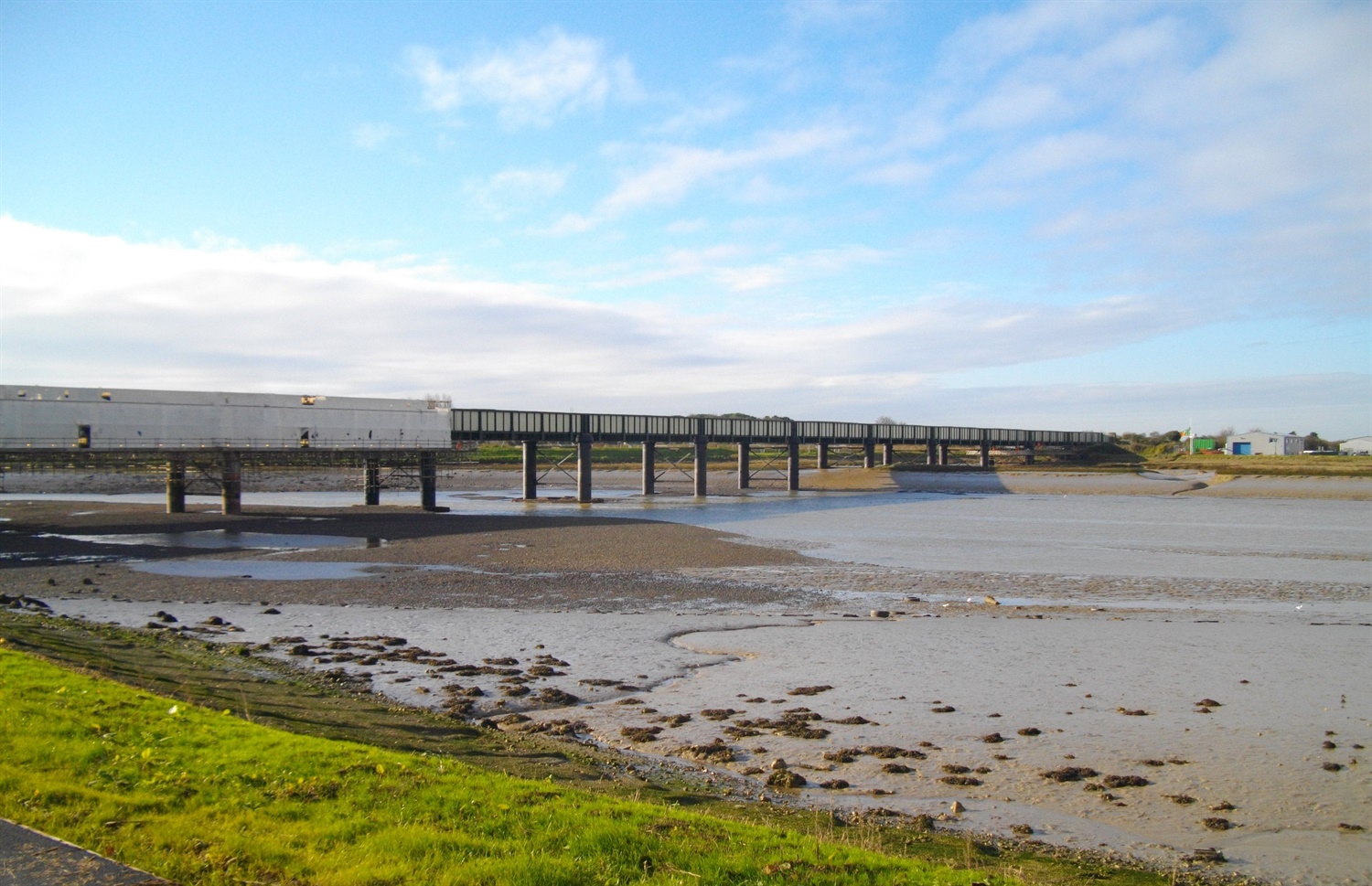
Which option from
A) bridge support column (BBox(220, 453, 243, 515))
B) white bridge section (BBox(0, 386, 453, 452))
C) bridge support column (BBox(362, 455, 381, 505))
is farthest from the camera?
bridge support column (BBox(362, 455, 381, 505))

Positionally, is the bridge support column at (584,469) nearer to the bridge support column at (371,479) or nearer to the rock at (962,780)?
the bridge support column at (371,479)

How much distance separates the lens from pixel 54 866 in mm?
6344

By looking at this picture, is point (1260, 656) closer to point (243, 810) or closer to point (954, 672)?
point (954, 672)

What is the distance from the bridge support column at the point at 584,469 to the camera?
7612cm

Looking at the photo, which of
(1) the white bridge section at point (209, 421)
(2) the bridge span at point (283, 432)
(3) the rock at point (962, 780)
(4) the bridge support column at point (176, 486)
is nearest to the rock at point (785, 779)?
(3) the rock at point (962, 780)

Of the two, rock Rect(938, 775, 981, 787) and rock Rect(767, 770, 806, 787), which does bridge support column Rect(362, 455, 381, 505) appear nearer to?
rock Rect(767, 770, 806, 787)

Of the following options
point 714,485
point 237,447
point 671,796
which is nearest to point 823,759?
point 671,796

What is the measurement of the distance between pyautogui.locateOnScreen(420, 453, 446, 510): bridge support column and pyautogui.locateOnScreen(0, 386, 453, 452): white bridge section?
5.93ft

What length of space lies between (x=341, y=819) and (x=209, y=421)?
5557 cm

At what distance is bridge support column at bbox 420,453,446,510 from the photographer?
6219cm

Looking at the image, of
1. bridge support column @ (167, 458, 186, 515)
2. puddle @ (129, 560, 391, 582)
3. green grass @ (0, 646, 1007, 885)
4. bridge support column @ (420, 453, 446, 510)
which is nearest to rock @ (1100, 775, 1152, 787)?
green grass @ (0, 646, 1007, 885)

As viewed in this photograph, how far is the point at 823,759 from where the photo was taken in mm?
12719

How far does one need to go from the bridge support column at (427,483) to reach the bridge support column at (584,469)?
47.0ft

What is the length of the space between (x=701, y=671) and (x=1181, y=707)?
8.72 m
